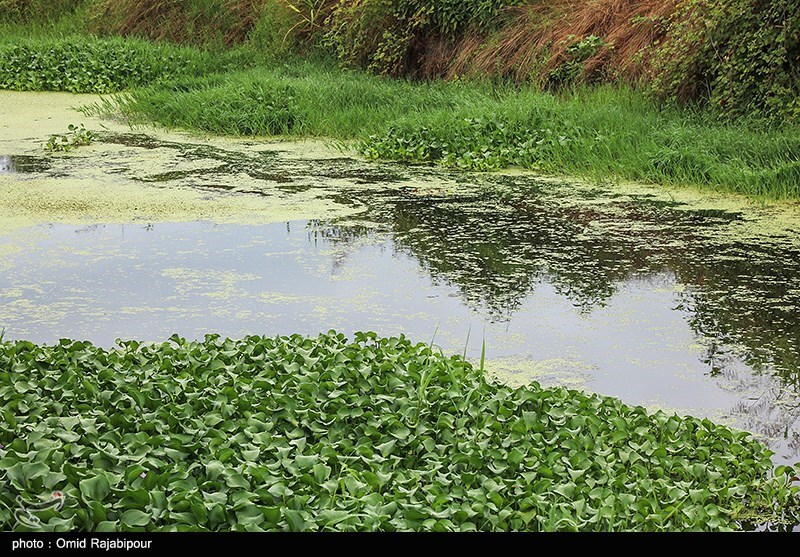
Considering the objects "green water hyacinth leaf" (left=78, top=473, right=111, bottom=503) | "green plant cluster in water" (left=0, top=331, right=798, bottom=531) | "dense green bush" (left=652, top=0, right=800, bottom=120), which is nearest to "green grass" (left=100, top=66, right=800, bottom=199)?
"dense green bush" (left=652, top=0, right=800, bottom=120)

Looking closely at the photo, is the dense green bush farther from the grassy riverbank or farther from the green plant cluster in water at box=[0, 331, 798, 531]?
the green plant cluster in water at box=[0, 331, 798, 531]

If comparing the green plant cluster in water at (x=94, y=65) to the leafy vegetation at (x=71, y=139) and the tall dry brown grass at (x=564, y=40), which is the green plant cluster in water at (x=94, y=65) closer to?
the leafy vegetation at (x=71, y=139)

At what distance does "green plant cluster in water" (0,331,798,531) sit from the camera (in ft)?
8.38

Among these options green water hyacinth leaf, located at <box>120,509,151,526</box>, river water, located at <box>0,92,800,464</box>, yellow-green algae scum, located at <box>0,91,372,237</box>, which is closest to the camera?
green water hyacinth leaf, located at <box>120,509,151,526</box>

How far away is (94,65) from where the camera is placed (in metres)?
12.3

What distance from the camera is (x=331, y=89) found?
992 cm

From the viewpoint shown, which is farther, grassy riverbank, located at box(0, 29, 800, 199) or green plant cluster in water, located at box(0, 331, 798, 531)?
grassy riverbank, located at box(0, 29, 800, 199)

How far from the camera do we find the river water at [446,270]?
13.7ft

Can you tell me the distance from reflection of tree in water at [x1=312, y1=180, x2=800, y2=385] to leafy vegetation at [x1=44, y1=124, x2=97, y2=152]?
3197 millimetres

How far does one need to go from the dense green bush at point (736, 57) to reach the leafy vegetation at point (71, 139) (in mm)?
4568

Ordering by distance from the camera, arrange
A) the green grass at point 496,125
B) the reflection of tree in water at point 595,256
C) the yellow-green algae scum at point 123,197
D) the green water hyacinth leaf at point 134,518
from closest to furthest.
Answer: the green water hyacinth leaf at point 134,518 < the reflection of tree in water at point 595,256 < the yellow-green algae scum at point 123,197 < the green grass at point 496,125

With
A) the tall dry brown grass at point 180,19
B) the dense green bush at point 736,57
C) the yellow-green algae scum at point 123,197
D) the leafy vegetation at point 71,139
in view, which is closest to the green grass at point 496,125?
the dense green bush at point 736,57

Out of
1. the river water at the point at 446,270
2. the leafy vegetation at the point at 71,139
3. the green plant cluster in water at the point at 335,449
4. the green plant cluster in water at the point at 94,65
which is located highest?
the green plant cluster in water at the point at 335,449
